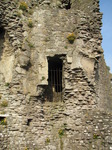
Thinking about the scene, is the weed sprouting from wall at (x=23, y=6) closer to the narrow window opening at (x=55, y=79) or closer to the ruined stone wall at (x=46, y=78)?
the ruined stone wall at (x=46, y=78)

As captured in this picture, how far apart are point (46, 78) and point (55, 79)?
1587 millimetres

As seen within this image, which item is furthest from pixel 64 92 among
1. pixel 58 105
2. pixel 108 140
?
pixel 108 140

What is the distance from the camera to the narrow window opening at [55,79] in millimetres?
14102

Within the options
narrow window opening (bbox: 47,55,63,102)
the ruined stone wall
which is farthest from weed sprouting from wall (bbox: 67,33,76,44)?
narrow window opening (bbox: 47,55,63,102)

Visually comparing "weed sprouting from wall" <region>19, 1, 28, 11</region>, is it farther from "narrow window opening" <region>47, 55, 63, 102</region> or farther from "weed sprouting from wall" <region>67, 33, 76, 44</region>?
"narrow window opening" <region>47, 55, 63, 102</region>

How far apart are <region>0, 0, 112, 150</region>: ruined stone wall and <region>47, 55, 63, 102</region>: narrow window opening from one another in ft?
1.54

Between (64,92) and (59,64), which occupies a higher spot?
(59,64)

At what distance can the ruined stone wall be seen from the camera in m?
12.0

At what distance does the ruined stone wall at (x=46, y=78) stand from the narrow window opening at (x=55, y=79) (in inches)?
18.5

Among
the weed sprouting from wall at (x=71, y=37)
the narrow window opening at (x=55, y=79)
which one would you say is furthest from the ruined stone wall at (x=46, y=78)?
the narrow window opening at (x=55, y=79)

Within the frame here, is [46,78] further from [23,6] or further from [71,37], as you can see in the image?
[23,6]

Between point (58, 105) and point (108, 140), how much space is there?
3.35 metres

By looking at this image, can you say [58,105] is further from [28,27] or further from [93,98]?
[28,27]

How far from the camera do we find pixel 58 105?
43.9 ft
